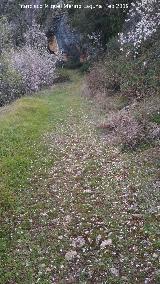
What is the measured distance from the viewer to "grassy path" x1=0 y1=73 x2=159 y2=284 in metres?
12.0

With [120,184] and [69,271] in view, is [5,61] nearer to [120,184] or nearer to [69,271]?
[120,184]

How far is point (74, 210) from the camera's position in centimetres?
1543

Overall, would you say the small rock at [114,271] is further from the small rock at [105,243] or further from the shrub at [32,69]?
the shrub at [32,69]

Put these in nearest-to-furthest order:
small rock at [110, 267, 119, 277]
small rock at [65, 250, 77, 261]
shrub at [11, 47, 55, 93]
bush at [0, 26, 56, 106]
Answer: small rock at [110, 267, 119, 277] → small rock at [65, 250, 77, 261] → bush at [0, 26, 56, 106] → shrub at [11, 47, 55, 93]

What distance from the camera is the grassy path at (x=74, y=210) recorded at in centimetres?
1203

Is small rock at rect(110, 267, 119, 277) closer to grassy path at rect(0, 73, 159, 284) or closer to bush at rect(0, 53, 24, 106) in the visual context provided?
grassy path at rect(0, 73, 159, 284)

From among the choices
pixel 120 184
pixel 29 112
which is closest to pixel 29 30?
pixel 29 112

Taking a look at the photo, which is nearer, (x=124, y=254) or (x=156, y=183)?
(x=124, y=254)

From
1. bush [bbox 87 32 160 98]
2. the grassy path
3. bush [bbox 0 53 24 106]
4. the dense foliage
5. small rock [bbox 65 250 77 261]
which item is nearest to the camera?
the grassy path

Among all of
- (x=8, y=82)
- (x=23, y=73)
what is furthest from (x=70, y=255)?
(x=23, y=73)

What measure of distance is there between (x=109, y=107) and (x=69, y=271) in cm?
1890

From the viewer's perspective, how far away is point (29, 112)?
30.2 meters

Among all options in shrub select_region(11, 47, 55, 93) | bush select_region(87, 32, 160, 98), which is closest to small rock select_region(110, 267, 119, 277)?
bush select_region(87, 32, 160, 98)

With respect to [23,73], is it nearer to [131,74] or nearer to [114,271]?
[131,74]
